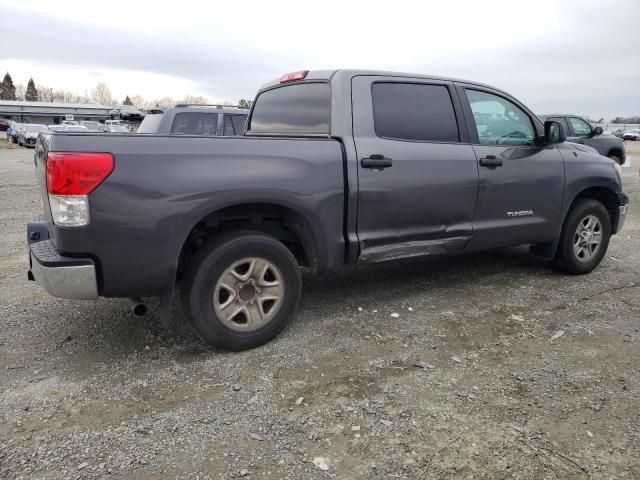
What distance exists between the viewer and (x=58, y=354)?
338cm

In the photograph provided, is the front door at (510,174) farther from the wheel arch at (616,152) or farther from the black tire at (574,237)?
the wheel arch at (616,152)

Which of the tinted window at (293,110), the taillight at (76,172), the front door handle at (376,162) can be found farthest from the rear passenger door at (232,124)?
the taillight at (76,172)

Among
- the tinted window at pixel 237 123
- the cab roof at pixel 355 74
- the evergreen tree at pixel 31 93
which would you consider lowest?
the tinted window at pixel 237 123

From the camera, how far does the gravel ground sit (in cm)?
238

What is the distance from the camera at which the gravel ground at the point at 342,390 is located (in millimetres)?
2377

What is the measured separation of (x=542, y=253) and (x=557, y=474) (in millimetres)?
3217

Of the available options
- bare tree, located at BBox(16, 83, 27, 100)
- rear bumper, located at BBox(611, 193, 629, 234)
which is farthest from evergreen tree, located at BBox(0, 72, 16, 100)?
rear bumper, located at BBox(611, 193, 629, 234)

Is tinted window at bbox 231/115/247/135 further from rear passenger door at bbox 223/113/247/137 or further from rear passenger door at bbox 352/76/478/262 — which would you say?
rear passenger door at bbox 352/76/478/262

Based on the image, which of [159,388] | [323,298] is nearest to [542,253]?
[323,298]

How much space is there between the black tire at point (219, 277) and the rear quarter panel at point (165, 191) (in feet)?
0.60

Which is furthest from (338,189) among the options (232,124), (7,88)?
(7,88)

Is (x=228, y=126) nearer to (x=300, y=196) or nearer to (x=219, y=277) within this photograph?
(x=300, y=196)

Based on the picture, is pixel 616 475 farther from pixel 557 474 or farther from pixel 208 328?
pixel 208 328

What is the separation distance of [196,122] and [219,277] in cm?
619
